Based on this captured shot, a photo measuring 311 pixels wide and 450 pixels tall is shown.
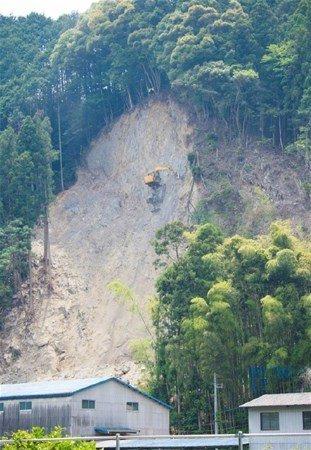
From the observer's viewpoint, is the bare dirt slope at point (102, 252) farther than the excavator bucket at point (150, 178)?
No

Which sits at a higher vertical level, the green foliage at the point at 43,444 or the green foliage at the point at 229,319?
the green foliage at the point at 229,319

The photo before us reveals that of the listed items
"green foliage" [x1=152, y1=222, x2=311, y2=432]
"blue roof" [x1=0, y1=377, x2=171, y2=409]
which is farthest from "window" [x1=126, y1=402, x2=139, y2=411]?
"green foliage" [x1=152, y1=222, x2=311, y2=432]

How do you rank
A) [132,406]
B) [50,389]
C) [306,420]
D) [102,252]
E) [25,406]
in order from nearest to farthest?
[306,420] < [25,406] < [50,389] < [132,406] < [102,252]

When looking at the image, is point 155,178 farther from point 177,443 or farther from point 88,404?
point 177,443

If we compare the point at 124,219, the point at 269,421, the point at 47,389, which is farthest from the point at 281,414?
the point at 124,219

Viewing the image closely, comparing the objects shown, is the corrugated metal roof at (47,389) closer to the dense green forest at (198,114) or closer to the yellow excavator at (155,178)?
the dense green forest at (198,114)

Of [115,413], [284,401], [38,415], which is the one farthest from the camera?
[115,413]

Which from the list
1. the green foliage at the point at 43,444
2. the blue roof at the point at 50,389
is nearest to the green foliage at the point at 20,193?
the blue roof at the point at 50,389
